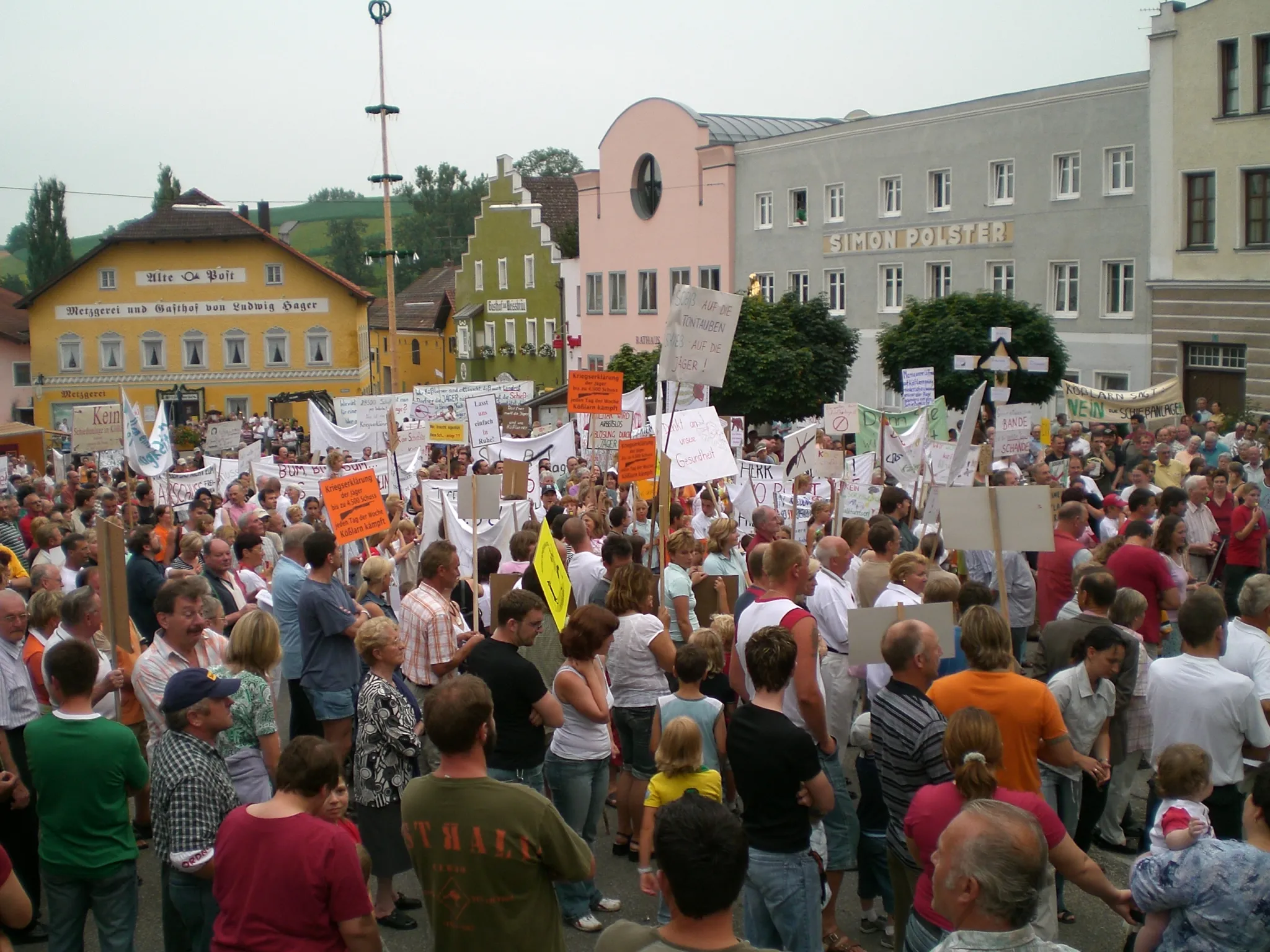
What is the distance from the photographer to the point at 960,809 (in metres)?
4.38

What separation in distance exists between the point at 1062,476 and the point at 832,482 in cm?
418

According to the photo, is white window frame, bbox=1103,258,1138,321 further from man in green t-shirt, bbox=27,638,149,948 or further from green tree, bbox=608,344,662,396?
man in green t-shirt, bbox=27,638,149,948

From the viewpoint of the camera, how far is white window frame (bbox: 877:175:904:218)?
41.6 meters

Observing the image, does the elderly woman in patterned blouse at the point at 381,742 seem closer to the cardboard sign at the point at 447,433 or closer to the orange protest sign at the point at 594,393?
the orange protest sign at the point at 594,393

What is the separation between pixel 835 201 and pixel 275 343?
90.6 feet

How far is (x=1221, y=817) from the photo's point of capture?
6.14 m

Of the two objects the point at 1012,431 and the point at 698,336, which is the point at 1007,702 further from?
the point at 1012,431

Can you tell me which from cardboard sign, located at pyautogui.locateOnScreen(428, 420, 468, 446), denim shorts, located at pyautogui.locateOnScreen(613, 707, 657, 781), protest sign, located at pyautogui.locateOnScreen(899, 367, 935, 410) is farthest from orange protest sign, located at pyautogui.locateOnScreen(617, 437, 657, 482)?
protest sign, located at pyautogui.locateOnScreen(899, 367, 935, 410)

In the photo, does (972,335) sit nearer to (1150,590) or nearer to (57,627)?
(1150,590)

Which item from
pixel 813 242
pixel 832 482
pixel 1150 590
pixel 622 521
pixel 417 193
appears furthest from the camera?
pixel 417 193

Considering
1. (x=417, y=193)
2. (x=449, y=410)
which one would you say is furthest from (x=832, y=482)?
(x=417, y=193)

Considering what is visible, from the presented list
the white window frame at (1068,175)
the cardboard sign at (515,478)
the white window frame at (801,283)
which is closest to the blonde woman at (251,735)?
the cardboard sign at (515,478)

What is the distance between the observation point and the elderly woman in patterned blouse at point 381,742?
6.25 meters

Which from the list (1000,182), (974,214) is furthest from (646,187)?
(1000,182)
